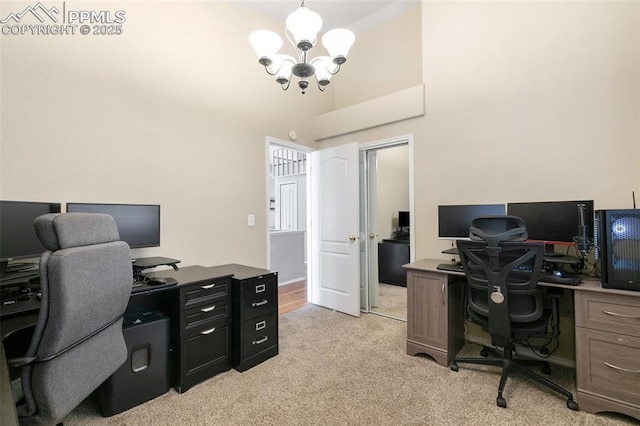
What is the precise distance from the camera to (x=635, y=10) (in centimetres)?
217

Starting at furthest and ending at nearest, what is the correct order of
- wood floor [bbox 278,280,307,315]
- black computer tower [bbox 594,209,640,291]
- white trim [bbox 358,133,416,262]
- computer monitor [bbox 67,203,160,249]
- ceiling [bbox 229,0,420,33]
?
wood floor [bbox 278,280,307,315]
ceiling [bbox 229,0,420,33]
white trim [bbox 358,133,416,262]
computer monitor [bbox 67,203,160,249]
black computer tower [bbox 594,209,640,291]

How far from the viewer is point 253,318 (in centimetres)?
250

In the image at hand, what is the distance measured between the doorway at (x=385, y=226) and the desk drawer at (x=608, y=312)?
1554mm

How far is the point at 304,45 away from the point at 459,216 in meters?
2.00

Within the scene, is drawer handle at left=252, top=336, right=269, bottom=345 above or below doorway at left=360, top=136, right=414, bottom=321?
below

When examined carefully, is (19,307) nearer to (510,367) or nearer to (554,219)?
(510,367)

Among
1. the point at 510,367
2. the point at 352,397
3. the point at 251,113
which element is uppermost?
the point at 251,113

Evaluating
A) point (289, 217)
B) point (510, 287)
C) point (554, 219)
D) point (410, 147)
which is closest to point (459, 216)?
point (554, 219)

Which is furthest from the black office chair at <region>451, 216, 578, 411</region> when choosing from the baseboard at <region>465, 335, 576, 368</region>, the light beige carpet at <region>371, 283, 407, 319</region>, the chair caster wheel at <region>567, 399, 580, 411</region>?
the light beige carpet at <region>371, 283, 407, 319</region>

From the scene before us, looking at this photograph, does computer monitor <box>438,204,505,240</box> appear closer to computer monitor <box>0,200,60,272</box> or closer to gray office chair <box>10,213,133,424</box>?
gray office chair <box>10,213,133,424</box>

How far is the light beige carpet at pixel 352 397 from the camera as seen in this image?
1.82m

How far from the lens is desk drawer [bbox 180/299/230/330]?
2158 mm

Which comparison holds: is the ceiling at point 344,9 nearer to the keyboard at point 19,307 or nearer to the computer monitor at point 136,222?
the computer monitor at point 136,222

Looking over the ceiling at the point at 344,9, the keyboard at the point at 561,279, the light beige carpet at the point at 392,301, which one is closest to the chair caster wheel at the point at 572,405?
the keyboard at the point at 561,279
